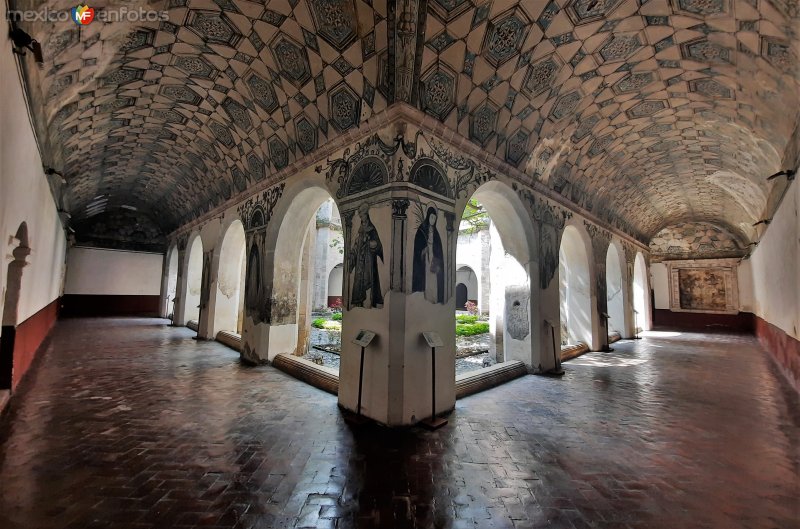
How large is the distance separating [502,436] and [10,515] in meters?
3.89

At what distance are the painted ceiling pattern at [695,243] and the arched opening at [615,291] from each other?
264 inches

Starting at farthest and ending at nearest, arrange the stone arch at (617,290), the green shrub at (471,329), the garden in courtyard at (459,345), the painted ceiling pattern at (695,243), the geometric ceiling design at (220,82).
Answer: the painted ceiling pattern at (695,243)
the green shrub at (471,329)
the stone arch at (617,290)
the garden in courtyard at (459,345)
the geometric ceiling design at (220,82)

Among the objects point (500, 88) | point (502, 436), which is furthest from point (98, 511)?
point (500, 88)

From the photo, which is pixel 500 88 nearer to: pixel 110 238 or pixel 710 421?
pixel 710 421

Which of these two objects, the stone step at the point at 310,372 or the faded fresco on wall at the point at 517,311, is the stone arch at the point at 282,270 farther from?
the faded fresco on wall at the point at 517,311

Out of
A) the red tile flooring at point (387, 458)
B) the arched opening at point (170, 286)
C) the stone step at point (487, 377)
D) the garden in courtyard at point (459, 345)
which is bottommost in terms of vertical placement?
the garden in courtyard at point (459, 345)

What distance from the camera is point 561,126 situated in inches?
244

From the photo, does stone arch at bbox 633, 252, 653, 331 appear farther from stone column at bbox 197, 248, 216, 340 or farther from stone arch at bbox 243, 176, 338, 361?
stone column at bbox 197, 248, 216, 340

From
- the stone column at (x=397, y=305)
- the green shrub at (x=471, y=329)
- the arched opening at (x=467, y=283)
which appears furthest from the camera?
the arched opening at (x=467, y=283)

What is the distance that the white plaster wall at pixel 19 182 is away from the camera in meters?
3.12

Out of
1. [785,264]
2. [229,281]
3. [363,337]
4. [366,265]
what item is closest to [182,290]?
[229,281]

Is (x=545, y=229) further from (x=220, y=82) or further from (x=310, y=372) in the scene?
(x=220, y=82)

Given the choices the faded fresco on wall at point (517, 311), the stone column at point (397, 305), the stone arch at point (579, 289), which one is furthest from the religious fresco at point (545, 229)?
the stone column at point (397, 305)

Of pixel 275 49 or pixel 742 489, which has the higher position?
pixel 275 49
